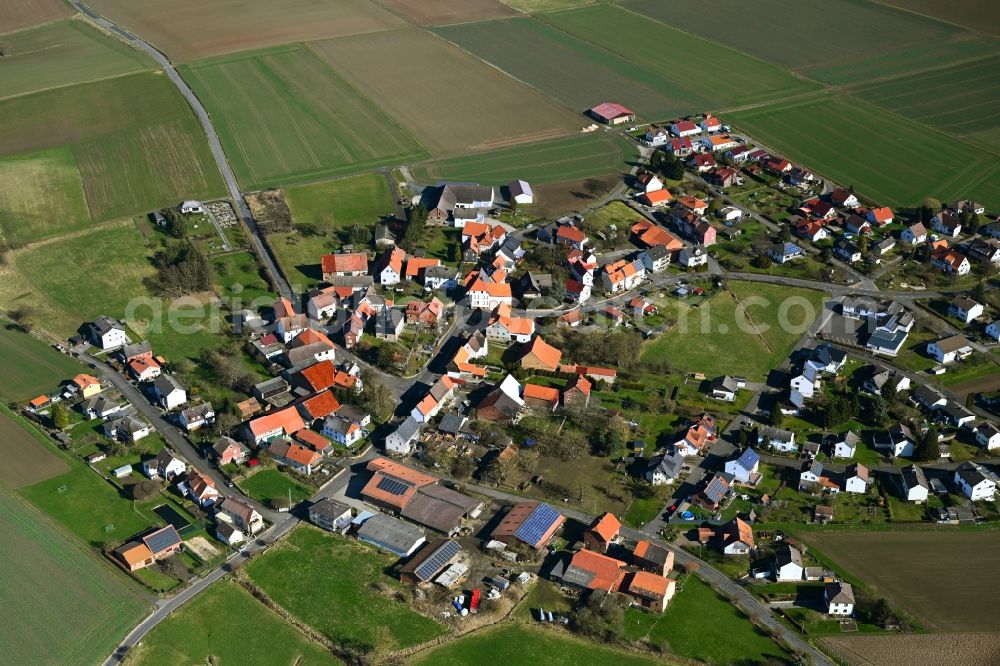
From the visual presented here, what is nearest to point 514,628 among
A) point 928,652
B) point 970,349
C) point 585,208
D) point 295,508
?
point 295,508

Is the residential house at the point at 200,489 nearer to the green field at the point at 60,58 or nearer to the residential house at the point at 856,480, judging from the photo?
the residential house at the point at 856,480

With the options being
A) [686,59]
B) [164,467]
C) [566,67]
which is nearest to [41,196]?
[164,467]

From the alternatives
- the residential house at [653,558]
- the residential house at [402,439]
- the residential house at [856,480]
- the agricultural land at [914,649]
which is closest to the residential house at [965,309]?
the residential house at [856,480]

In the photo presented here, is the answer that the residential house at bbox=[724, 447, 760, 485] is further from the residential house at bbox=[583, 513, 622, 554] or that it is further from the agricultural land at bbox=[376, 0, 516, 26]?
the agricultural land at bbox=[376, 0, 516, 26]

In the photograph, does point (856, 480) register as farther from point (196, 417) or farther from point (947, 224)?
point (196, 417)

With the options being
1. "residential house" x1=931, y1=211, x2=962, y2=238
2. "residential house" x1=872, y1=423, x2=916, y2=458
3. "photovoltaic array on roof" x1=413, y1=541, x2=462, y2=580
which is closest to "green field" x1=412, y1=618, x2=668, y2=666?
"photovoltaic array on roof" x1=413, y1=541, x2=462, y2=580

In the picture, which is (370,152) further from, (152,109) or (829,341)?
(829,341)

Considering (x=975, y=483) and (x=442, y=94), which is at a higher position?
(x=975, y=483)
